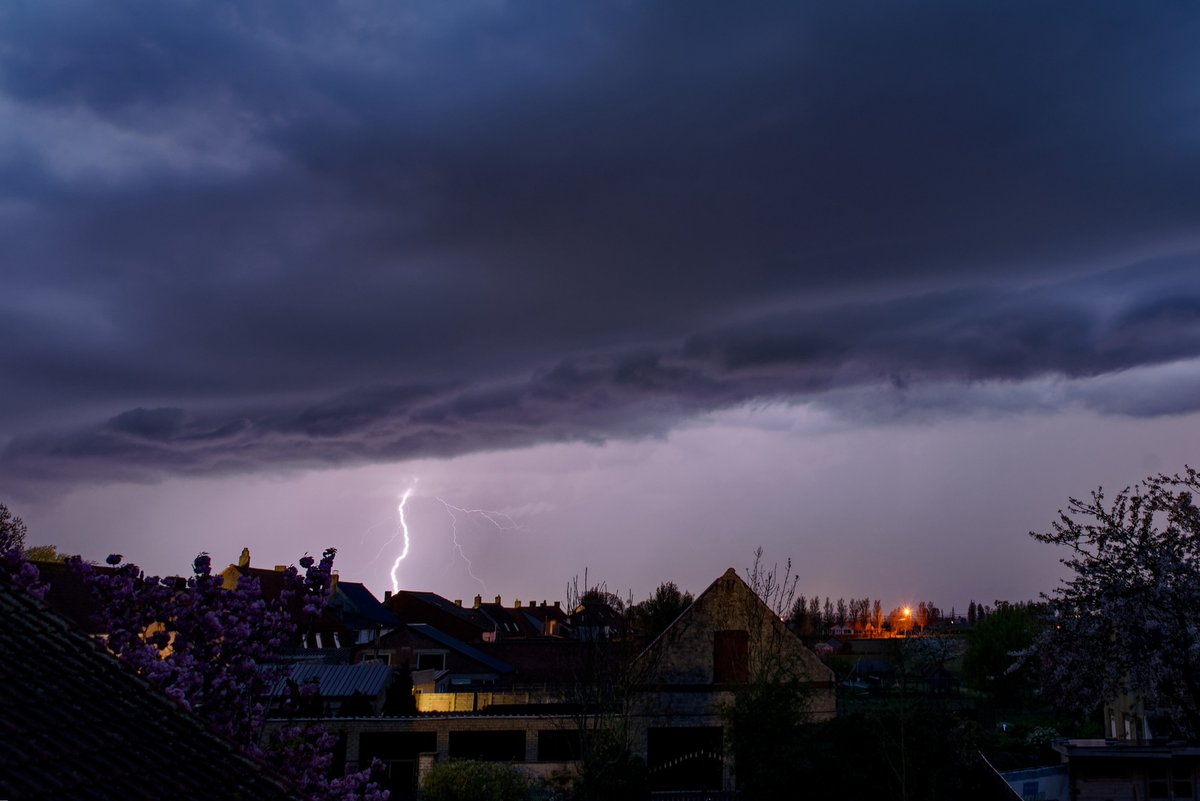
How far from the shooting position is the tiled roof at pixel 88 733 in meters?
5.96

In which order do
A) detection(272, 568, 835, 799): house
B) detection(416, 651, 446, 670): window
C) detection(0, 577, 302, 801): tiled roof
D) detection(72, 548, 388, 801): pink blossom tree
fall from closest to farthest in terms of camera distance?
detection(0, 577, 302, 801): tiled roof < detection(72, 548, 388, 801): pink blossom tree < detection(272, 568, 835, 799): house < detection(416, 651, 446, 670): window

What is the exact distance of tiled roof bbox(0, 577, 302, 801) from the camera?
5965 mm

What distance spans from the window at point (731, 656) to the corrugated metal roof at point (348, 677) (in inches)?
587

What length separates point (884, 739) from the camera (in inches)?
965

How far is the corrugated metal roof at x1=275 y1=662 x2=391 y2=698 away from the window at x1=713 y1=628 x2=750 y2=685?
1492cm

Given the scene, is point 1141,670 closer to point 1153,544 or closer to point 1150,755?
point 1153,544

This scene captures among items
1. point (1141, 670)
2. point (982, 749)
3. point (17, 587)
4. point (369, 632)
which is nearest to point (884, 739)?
point (982, 749)

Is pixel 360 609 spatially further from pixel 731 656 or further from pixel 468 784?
pixel 468 784

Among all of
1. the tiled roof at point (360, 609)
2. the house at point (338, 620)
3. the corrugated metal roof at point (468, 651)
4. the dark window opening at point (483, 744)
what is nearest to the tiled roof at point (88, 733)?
the dark window opening at point (483, 744)

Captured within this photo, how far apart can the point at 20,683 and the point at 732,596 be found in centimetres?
3451

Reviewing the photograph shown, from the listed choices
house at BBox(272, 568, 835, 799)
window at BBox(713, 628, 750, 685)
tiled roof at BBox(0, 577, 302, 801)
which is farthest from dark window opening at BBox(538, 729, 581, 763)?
tiled roof at BBox(0, 577, 302, 801)

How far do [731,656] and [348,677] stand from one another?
1720 centimetres

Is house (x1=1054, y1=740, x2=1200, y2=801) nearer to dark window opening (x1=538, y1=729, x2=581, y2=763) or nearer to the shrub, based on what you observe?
dark window opening (x1=538, y1=729, x2=581, y2=763)

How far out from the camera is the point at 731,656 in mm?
38812
